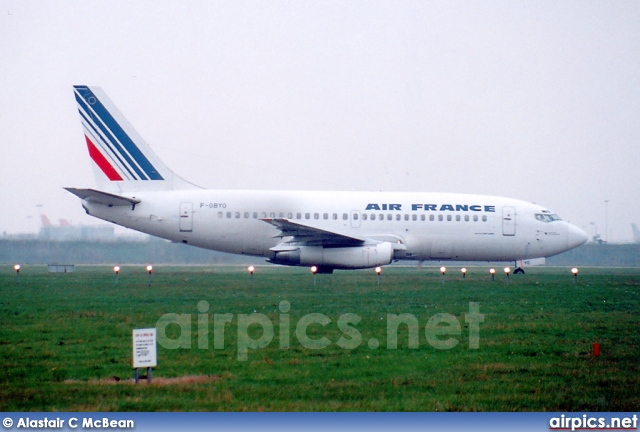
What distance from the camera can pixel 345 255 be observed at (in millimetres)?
33031

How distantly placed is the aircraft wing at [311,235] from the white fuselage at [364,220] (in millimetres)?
815

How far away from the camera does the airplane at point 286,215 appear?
33.3 meters

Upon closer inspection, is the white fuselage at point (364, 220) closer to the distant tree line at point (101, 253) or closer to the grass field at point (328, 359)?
the grass field at point (328, 359)

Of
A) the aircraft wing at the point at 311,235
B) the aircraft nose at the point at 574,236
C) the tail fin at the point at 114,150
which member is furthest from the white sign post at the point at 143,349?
the aircraft nose at the point at 574,236

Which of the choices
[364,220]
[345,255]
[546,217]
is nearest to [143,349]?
[345,255]

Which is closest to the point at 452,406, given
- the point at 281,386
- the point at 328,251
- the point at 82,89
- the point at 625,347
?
the point at 281,386

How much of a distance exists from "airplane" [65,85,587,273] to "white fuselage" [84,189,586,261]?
1.7 inches

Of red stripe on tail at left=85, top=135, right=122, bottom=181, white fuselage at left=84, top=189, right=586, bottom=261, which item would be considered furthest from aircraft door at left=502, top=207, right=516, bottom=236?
red stripe on tail at left=85, top=135, right=122, bottom=181

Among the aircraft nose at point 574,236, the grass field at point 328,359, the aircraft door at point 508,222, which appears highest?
the aircraft door at point 508,222

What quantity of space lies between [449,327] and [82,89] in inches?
910

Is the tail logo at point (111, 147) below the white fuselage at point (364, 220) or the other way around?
the other way around

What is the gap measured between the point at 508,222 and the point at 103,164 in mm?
17877

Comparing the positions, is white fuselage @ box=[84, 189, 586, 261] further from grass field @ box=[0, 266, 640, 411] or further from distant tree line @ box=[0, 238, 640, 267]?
distant tree line @ box=[0, 238, 640, 267]

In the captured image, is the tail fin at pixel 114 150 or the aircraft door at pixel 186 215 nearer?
the aircraft door at pixel 186 215
